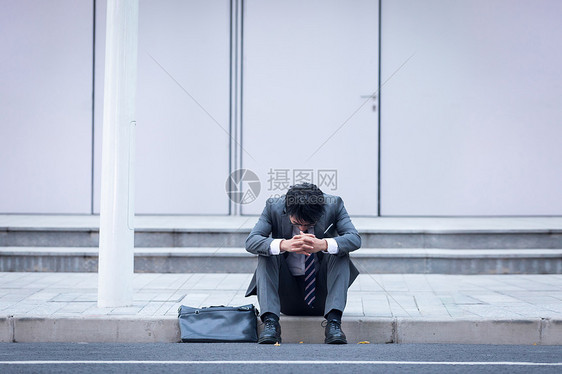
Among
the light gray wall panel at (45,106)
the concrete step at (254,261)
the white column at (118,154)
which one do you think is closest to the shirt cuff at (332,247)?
the white column at (118,154)

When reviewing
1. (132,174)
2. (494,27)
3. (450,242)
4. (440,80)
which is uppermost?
(494,27)

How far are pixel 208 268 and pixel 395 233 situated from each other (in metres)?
2.30

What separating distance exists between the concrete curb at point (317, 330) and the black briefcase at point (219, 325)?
176 mm

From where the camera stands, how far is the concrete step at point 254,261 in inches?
326

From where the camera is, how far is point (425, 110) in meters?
10.7

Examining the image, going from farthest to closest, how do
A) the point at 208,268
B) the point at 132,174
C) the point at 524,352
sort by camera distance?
1. the point at 208,268
2. the point at 132,174
3. the point at 524,352

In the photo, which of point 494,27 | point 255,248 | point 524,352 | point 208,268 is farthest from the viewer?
point 494,27

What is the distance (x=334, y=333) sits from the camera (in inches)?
209

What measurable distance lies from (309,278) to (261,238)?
0.51 m

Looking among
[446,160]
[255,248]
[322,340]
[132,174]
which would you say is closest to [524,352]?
[322,340]

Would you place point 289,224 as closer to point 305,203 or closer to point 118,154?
point 305,203

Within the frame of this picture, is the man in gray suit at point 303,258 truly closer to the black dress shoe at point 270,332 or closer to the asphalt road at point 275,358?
the black dress shoe at point 270,332

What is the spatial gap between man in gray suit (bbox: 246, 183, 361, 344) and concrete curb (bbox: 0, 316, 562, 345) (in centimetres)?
23

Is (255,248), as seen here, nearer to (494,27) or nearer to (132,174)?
(132,174)
